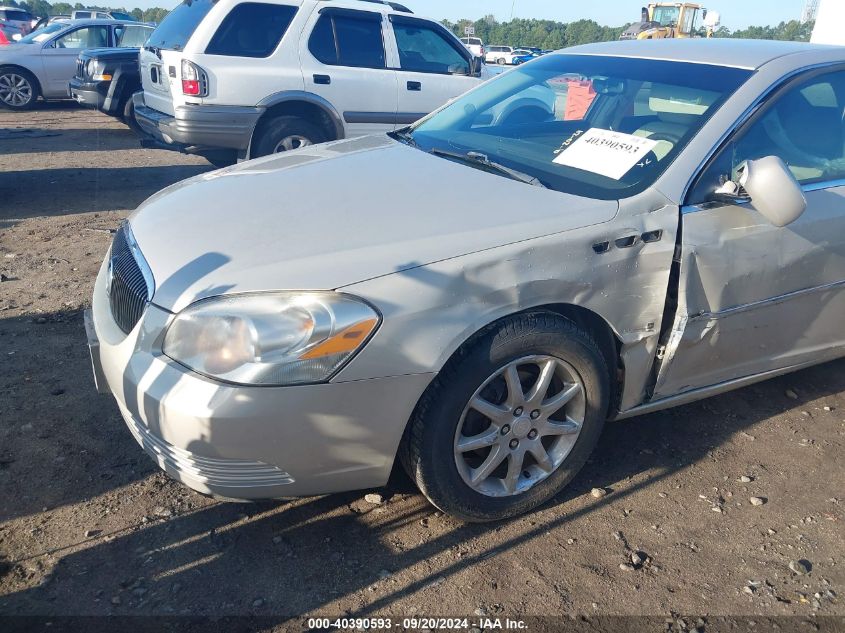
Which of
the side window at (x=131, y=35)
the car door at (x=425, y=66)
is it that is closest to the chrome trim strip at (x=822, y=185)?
the car door at (x=425, y=66)

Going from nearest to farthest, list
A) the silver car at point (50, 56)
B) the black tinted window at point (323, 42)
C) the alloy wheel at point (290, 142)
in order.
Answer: the alloy wheel at point (290, 142), the black tinted window at point (323, 42), the silver car at point (50, 56)

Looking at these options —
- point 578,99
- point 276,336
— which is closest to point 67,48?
point 578,99

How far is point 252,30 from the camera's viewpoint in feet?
22.9

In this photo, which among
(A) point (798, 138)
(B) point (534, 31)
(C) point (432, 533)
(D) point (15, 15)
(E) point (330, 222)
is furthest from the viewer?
(B) point (534, 31)

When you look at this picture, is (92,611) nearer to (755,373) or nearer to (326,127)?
(755,373)

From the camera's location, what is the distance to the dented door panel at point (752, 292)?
108 inches

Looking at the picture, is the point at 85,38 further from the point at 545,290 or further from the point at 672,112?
the point at 545,290

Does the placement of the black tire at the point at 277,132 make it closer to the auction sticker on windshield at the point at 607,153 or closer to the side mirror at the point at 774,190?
the auction sticker on windshield at the point at 607,153

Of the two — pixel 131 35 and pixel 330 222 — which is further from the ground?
pixel 131 35

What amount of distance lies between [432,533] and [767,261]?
172cm

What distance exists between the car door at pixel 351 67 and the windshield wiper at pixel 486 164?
4.33m

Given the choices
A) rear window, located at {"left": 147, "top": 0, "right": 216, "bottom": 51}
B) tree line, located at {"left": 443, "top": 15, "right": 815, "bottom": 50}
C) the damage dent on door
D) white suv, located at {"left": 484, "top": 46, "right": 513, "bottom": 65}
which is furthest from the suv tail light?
tree line, located at {"left": 443, "top": 15, "right": 815, "bottom": 50}

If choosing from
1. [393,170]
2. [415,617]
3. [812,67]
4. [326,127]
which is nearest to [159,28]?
[326,127]

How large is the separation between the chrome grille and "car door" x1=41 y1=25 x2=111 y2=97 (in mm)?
11611
